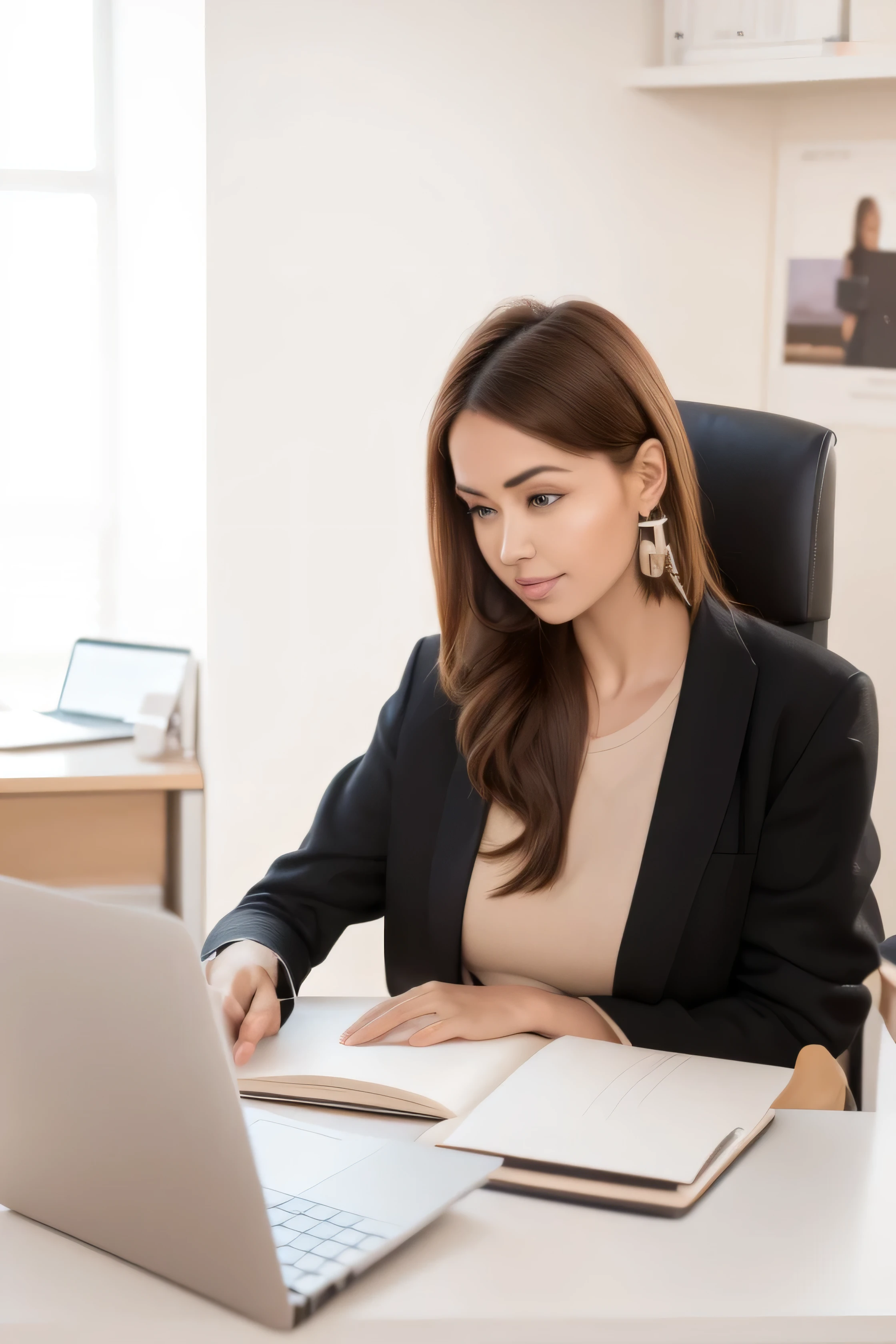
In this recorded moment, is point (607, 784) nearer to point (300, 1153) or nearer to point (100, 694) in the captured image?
point (300, 1153)

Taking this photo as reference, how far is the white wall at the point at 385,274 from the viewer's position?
2098mm

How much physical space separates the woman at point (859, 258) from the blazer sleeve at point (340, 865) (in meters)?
1.19

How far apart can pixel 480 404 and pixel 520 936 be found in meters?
0.52

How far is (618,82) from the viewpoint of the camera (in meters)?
2.15

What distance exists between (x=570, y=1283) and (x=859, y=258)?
1991 mm

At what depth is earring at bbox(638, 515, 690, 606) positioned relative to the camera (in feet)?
4.25

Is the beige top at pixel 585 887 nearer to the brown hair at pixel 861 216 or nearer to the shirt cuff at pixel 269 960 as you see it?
the shirt cuff at pixel 269 960

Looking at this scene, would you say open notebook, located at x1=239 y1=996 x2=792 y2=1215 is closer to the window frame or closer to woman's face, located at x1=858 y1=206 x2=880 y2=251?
woman's face, located at x1=858 y1=206 x2=880 y2=251

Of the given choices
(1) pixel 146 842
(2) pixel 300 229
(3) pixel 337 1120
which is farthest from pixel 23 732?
(3) pixel 337 1120

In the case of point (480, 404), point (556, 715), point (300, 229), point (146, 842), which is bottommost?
point (146, 842)

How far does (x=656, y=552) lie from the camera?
130 cm

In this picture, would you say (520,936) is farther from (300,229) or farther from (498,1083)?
(300,229)

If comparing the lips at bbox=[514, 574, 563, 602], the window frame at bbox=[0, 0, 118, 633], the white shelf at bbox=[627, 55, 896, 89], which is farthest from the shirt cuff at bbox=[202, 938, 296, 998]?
the window frame at bbox=[0, 0, 118, 633]

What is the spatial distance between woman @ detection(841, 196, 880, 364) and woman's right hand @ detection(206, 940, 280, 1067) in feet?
5.28
